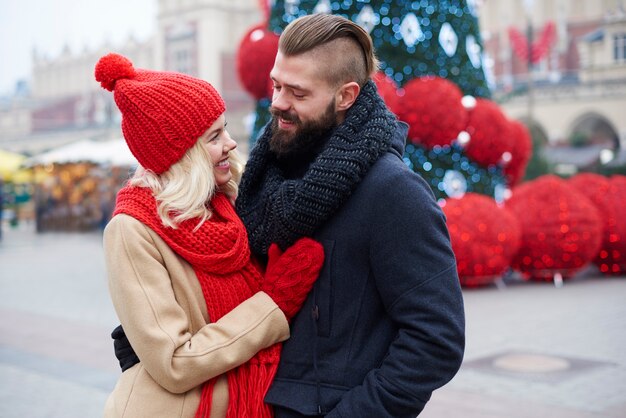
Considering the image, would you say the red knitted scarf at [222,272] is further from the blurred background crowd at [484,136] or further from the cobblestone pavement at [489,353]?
the cobblestone pavement at [489,353]

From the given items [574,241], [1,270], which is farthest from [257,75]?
[1,270]

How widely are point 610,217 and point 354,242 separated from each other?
885 centimetres

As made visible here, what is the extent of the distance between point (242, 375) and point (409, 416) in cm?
44

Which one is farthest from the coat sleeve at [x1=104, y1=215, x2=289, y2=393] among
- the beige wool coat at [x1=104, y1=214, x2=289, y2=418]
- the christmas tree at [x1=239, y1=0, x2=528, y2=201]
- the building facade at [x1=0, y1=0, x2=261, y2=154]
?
the building facade at [x1=0, y1=0, x2=261, y2=154]

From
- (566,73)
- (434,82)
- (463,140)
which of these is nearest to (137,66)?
(566,73)

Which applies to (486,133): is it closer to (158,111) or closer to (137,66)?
(158,111)

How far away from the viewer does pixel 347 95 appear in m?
2.00

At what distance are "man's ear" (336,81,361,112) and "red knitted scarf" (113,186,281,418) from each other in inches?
16.8

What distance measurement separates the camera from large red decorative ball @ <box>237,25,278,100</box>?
868 centimetres

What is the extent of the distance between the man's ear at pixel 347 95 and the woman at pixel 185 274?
34cm

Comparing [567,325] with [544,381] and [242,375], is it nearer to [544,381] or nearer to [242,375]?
[544,381]

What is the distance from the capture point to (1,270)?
13094 millimetres

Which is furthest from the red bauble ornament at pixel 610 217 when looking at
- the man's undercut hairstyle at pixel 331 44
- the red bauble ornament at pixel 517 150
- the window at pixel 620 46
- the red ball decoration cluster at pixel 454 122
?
the window at pixel 620 46

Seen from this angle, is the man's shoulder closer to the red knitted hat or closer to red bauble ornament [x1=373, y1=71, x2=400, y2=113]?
the red knitted hat
